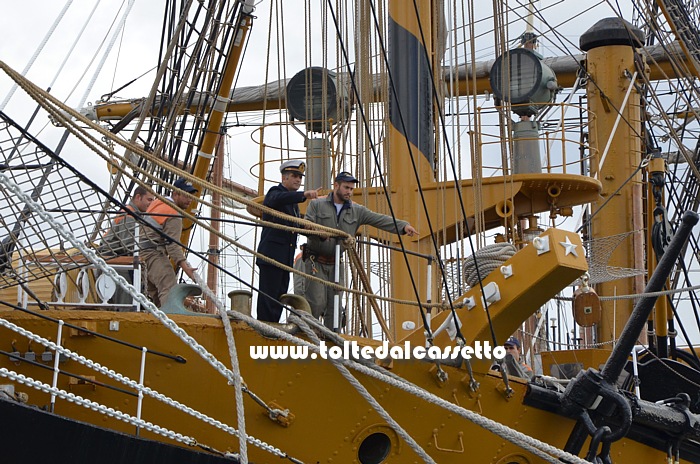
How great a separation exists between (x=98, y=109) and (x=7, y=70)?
20.6 meters

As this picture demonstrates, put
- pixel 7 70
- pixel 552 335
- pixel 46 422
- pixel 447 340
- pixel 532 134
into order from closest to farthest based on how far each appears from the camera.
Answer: pixel 46 422, pixel 7 70, pixel 447 340, pixel 532 134, pixel 552 335

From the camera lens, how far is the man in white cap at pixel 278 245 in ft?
24.5

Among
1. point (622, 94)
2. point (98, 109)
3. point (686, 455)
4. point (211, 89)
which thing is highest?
point (98, 109)

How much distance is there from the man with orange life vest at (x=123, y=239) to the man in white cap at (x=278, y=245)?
2.66 feet

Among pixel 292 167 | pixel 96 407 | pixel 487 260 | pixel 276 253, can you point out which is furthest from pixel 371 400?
pixel 292 167

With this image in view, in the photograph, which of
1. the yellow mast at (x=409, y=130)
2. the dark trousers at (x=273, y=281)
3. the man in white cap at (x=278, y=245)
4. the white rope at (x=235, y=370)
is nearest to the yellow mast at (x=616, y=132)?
the yellow mast at (x=409, y=130)

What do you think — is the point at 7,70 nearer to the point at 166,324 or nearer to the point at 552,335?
the point at 166,324

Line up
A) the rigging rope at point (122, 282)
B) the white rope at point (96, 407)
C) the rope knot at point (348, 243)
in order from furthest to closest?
the rope knot at point (348, 243), the rigging rope at point (122, 282), the white rope at point (96, 407)

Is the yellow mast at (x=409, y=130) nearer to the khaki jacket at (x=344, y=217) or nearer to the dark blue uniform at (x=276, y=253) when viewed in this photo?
the khaki jacket at (x=344, y=217)

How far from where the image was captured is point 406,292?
10039 millimetres

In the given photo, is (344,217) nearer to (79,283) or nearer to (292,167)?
(292,167)

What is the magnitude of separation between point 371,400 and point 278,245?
187 cm

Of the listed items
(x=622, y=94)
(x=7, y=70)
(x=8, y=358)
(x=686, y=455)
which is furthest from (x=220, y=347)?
(x=622, y=94)

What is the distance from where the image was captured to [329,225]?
7.89 metres
